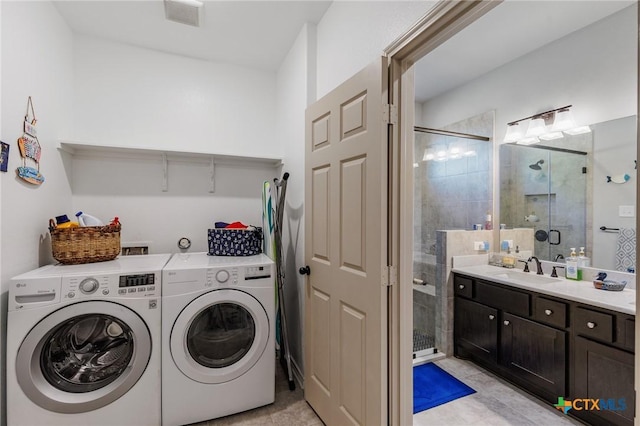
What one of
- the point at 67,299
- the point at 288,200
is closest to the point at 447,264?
the point at 288,200

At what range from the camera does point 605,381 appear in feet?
5.38

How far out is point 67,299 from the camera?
1.54 m

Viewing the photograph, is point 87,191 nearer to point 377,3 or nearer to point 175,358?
point 175,358

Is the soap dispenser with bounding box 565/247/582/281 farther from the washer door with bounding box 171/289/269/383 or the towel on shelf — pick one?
the washer door with bounding box 171/289/269/383

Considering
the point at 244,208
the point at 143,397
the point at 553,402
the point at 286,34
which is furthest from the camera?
the point at 244,208

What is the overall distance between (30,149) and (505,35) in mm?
3310

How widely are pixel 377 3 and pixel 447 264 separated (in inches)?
Answer: 82.0

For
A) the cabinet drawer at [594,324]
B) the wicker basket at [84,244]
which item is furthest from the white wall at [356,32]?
the cabinet drawer at [594,324]

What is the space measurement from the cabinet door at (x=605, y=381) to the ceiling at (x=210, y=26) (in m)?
2.70

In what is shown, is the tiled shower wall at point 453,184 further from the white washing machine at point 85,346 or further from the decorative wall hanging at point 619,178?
the white washing machine at point 85,346

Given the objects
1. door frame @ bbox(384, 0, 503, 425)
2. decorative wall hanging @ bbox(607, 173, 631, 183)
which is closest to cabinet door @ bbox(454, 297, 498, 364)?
decorative wall hanging @ bbox(607, 173, 631, 183)

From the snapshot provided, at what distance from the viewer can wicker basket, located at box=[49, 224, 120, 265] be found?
70.5 inches

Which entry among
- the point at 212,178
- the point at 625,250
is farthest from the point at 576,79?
the point at 212,178

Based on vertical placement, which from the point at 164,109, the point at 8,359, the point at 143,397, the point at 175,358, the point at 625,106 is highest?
the point at 164,109
